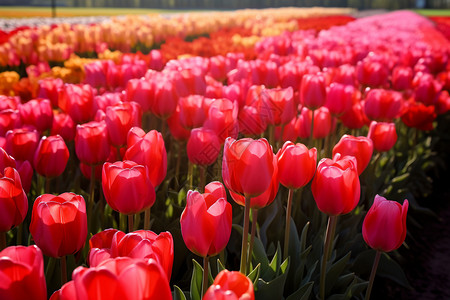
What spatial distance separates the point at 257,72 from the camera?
3078 millimetres

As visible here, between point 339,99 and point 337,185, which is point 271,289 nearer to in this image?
point 337,185

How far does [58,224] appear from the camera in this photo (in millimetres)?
1150

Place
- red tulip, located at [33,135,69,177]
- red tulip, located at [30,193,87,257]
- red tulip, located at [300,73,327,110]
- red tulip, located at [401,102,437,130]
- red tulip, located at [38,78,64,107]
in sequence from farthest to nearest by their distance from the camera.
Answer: red tulip, located at [401,102,437,130] → red tulip, located at [38,78,64,107] → red tulip, located at [300,73,327,110] → red tulip, located at [33,135,69,177] → red tulip, located at [30,193,87,257]

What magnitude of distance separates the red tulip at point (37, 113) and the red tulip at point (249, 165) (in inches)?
48.8

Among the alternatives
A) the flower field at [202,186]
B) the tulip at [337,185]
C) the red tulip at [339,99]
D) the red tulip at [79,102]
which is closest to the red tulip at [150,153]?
the flower field at [202,186]

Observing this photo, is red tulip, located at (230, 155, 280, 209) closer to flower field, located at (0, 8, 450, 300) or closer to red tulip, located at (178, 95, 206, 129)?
flower field, located at (0, 8, 450, 300)

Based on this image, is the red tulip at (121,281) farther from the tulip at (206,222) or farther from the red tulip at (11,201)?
the red tulip at (11,201)

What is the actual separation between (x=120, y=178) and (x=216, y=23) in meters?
12.2

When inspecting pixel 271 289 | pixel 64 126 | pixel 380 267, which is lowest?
pixel 380 267

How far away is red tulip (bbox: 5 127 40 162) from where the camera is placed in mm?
1775

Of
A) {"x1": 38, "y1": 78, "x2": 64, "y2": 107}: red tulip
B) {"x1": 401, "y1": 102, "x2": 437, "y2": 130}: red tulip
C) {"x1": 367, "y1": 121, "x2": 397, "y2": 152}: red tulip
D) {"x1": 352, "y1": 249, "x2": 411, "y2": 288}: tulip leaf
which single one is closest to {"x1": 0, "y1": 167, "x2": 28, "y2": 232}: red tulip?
{"x1": 38, "y1": 78, "x2": 64, "y2": 107}: red tulip

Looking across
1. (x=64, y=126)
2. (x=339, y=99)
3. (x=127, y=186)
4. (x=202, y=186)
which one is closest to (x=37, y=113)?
(x=64, y=126)

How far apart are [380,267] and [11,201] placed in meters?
2.00

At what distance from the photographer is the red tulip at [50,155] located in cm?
171
